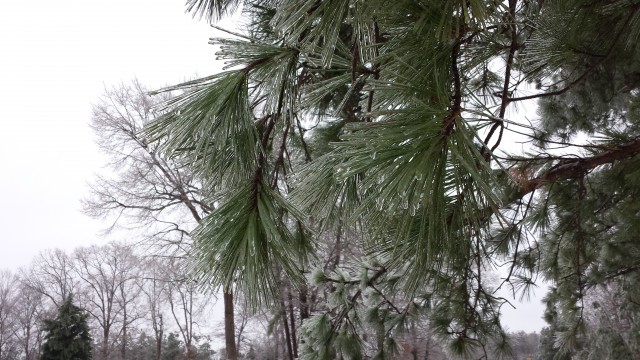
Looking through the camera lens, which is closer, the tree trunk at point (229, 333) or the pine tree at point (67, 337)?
the tree trunk at point (229, 333)

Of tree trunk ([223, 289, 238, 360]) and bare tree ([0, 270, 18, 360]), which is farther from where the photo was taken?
bare tree ([0, 270, 18, 360])

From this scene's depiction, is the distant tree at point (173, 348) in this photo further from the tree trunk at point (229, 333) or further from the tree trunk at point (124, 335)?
the tree trunk at point (229, 333)

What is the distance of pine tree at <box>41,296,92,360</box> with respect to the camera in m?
17.0

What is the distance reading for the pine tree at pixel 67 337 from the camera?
17016mm

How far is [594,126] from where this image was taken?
471 cm

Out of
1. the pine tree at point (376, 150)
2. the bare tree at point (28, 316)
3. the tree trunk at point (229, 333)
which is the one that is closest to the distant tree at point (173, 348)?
the bare tree at point (28, 316)

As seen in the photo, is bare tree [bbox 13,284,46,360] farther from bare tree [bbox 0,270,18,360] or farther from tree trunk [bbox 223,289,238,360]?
tree trunk [bbox 223,289,238,360]

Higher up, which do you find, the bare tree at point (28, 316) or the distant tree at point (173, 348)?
the bare tree at point (28, 316)

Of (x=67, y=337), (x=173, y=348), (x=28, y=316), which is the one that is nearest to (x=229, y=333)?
(x=67, y=337)

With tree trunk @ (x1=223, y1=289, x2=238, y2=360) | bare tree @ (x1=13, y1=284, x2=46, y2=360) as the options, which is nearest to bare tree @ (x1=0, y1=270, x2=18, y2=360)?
bare tree @ (x1=13, y1=284, x2=46, y2=360)

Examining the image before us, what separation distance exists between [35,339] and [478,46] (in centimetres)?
2751

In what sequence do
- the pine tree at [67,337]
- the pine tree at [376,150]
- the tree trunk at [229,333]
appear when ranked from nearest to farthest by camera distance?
1. the pine tree at [376,150]
2. the tree trunk at [229,333]
3. the pine tree at [67,337]

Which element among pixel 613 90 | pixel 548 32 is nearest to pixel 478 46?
pixel 548 32

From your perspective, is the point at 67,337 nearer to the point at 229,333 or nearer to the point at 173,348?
the point at 173,348
